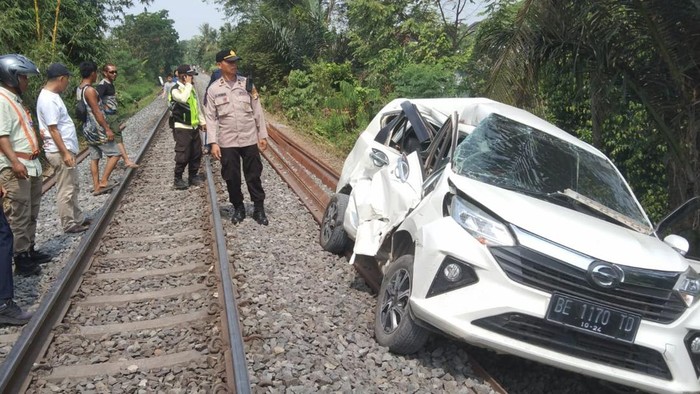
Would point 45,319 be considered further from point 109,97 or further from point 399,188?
point 109,97

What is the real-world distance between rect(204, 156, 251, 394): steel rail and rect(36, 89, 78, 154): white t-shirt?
2.02 m

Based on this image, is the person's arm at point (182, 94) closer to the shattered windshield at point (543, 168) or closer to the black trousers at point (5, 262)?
the black trousers at point (5, 262)

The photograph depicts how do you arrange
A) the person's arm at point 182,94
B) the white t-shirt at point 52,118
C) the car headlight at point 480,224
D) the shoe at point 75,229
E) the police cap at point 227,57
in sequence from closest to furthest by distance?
the car headlight at point 480,224 → the white t-shirt at point 52,118 → the police cap at point 227,57 → the shoe at point 75,229 → the person's arm at point 182,94

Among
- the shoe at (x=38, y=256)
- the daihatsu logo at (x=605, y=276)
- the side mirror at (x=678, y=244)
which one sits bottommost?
the shoe at (x=38, y=256)

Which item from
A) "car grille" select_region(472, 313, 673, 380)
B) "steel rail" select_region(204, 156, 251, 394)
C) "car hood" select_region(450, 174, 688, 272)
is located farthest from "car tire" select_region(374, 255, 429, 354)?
"steel rail" select_region(204, 156, 251, 394)

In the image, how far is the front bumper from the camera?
3441 mm

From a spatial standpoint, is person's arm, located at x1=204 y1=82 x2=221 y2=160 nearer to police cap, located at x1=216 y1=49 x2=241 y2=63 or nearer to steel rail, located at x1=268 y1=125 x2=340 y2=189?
police cap, located at x1=216 y1=49 x2=241 y2=63

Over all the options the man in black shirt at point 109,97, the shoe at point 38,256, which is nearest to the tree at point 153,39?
the man in black shirt at point 109,97

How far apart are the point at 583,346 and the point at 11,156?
15.5 feet

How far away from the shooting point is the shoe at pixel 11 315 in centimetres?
446

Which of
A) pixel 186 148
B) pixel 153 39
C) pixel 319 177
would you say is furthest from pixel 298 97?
pixel 153 39

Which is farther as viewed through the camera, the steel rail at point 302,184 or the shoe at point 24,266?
the steel rail at point 302,184

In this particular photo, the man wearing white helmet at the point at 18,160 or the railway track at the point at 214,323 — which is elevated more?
the man wearing white helmet at the point at 18,160

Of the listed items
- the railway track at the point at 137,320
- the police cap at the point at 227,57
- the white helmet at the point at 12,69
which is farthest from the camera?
the police cap at the point at 227,57
